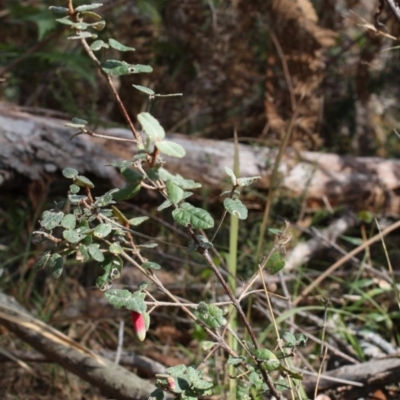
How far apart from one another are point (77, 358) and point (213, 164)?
1.31 m

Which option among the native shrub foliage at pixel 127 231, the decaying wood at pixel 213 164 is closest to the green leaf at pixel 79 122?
the native shrub foliage at pixel 127 231

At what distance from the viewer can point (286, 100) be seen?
11.1ft

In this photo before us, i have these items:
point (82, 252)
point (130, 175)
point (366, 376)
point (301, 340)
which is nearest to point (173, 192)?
point (130, 175)

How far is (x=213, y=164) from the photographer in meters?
2.92

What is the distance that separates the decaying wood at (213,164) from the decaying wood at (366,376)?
1.28 metres

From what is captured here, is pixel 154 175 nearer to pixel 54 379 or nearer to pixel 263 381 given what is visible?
pixel 263 381

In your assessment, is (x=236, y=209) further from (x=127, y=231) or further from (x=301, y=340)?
(x=301, y=340)

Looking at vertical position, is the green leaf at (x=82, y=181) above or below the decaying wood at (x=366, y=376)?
above

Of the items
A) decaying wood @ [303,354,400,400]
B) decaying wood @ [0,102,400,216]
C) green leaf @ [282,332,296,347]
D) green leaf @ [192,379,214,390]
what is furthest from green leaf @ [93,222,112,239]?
decaying wood @ [0,102,400,216]

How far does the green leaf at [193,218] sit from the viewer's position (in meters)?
1.01

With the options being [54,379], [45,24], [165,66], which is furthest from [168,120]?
[54,379]

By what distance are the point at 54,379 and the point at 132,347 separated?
14.8 inches

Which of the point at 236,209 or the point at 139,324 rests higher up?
the point at 236,209

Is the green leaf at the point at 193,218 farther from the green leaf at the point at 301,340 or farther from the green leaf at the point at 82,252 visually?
the green leaf at the point at 301,340
